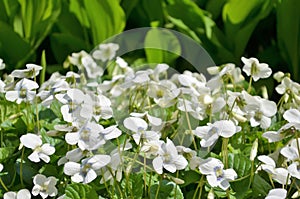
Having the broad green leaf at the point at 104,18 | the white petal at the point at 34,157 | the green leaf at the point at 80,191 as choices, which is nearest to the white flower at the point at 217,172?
the green leaf at the point at 80,191

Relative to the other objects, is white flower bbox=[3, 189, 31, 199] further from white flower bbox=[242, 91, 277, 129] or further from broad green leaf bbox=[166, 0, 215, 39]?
broad green leaf bbox=[166, 0, 215, 39]

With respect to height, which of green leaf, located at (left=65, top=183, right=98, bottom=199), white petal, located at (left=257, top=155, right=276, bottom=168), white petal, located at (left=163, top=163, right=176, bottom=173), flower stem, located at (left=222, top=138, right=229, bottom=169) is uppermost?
white petal, located at (left=163, top=163, right=176, bottom=173)

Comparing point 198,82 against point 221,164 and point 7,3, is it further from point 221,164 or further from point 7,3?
point 7,3

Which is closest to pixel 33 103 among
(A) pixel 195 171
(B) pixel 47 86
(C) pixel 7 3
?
(B) pixel 47 86

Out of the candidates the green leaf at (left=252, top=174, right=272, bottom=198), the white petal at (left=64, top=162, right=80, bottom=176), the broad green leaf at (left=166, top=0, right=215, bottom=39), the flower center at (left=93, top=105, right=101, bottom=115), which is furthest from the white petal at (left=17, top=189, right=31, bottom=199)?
the broad green leaf at (left=166, top=0, right=215, bottom=39)

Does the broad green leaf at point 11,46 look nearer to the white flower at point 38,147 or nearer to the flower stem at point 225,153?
the white flower at point 38,147

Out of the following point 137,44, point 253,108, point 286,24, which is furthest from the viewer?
point 137,44
